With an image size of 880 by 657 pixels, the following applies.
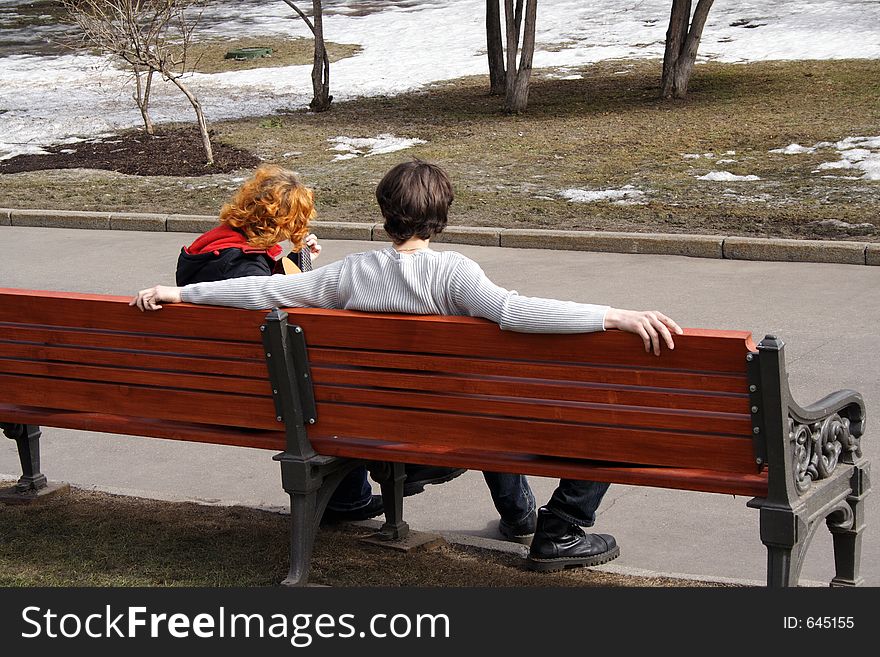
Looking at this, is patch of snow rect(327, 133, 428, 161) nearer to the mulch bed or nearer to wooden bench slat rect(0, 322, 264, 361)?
the mulch bed

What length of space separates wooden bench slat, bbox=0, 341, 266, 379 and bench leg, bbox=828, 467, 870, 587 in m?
1.88

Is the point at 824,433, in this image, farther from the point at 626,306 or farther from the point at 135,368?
the point at 626,306

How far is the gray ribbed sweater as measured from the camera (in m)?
3.70

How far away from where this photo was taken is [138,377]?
14.9 feet

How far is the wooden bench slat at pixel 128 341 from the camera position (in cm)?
428

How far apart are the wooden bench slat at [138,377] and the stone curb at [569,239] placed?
7.18m

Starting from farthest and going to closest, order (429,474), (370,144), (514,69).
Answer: (514,69) → (370,144) → (429,474)

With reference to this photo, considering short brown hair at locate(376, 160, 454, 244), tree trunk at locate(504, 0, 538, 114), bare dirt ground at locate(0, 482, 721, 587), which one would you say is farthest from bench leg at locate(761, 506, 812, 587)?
tree trunk at locate(504, 0, 538, 114)

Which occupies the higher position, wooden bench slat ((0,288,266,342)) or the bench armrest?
wooden bench slat ((0,288,266,342))

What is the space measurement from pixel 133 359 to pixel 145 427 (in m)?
0.26

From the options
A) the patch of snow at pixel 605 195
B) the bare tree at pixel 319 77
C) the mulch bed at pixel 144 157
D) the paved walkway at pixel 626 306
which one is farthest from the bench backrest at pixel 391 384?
the bare tree at pixel 319 77

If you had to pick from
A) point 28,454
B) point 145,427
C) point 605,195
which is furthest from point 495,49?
point 145,427

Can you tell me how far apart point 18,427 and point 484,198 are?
28.8 ft

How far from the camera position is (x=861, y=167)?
1381 cm
